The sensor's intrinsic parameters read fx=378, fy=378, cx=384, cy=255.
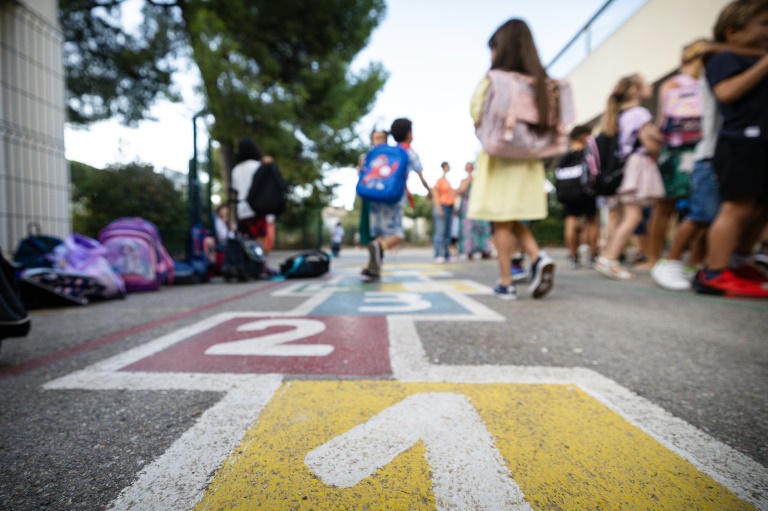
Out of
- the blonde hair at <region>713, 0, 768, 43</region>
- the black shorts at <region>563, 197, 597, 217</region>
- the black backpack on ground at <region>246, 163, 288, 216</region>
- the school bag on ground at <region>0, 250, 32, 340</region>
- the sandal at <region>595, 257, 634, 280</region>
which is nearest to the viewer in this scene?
the school bag on ground at <region>0, 250, 32, 340</region>

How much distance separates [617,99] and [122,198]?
626 cm

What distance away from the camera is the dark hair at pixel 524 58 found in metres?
2.88

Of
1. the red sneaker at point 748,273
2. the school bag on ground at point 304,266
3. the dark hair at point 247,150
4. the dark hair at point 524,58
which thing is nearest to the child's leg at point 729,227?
the red sneaker at point 748,273

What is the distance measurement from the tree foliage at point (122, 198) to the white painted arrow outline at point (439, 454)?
16.8ft

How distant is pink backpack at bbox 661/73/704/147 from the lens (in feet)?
13.3

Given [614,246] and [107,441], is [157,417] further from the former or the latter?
[614,246]

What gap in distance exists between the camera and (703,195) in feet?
12.2

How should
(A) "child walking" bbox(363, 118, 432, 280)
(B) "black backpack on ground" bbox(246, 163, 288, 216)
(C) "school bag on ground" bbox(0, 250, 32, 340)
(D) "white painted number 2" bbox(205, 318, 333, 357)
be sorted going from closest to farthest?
1. (C) "school bag on ground" bbox(0, 250, 32, 340)
2. (D) "white painted number 2" bbox(205, 318, 333, 357)
3. (A) "child walking" bbox(363, 118, 432, 280)
4. (B) "black backpack on ground" bbox(246, 163, 288, 216)

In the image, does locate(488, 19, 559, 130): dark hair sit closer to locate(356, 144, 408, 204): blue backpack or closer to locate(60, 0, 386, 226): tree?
locate(356, 144, 408, 204): blue backpack

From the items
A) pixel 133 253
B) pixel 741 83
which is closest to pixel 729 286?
pixel 741 83

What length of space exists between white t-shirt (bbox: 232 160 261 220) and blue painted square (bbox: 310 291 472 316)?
230 centimetres

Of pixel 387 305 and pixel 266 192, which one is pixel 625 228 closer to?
pixel 387 305

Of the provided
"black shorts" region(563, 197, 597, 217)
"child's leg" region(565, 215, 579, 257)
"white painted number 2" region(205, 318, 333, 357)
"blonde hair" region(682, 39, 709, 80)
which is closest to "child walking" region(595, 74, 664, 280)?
"blonde hair" region(682, 39, 709, 80)

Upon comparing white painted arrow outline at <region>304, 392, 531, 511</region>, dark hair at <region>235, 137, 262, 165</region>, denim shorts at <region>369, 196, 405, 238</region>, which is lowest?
white painted arrow outline at <region>304, 392, 531, 511</region>
